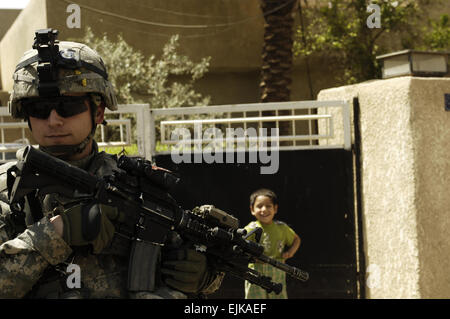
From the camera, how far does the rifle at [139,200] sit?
2.26 metres

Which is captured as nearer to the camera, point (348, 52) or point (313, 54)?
point (348, 52)

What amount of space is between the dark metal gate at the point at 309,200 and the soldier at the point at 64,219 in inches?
165

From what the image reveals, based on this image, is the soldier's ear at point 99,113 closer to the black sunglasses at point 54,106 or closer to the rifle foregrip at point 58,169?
the black sunglasses at point 54,106

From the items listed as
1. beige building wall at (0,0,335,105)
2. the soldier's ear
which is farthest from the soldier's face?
beige building wall at (0,0,335,105)

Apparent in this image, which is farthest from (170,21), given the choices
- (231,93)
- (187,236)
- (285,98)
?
(187,236)

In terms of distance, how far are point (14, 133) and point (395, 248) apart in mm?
11310

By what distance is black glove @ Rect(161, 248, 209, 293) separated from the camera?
244 centimetres

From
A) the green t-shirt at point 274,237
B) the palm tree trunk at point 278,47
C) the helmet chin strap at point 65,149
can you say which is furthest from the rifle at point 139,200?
the palm tree trunk at point 278,47

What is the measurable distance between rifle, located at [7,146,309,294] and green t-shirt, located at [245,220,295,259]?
3.19 meters

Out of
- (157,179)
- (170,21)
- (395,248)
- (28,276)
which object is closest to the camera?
(28,276)

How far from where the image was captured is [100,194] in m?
2.32

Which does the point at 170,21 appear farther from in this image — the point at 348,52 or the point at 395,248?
the point at 395,248

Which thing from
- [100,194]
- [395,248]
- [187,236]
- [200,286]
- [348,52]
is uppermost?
[348,52]

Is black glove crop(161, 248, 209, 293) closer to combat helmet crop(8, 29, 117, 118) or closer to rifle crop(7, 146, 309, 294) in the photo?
rifle crop(7, 146, 309, 294)
